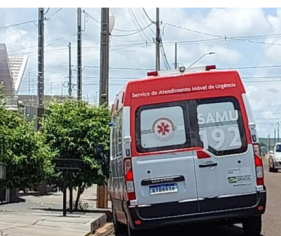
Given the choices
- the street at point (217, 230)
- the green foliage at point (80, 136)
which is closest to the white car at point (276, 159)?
the street at point (217, 230)

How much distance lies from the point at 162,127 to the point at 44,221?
5196 millimetres

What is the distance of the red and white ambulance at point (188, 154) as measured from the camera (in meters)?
11.8

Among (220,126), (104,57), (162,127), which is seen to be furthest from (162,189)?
(104,57)

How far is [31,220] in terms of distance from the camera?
16.0 m

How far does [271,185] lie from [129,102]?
19.2 m

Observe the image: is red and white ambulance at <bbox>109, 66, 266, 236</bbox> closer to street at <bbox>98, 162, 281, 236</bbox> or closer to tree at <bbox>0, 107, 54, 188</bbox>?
street at <bbox>98, 162, 281, 236</bbox>

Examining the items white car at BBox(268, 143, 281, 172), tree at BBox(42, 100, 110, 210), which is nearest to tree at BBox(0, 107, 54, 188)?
tree at BBox(42, 100, 110, 210)

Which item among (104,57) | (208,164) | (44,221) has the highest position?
(104,57)

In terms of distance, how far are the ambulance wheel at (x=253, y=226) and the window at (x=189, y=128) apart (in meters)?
1.48

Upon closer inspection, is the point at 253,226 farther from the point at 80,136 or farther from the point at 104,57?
the point at 104,57

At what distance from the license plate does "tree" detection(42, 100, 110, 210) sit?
720cm

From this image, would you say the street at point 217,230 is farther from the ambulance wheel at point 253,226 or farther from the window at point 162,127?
the window at point 162,127

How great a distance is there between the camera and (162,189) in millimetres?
11781

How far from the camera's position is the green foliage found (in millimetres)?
19125
